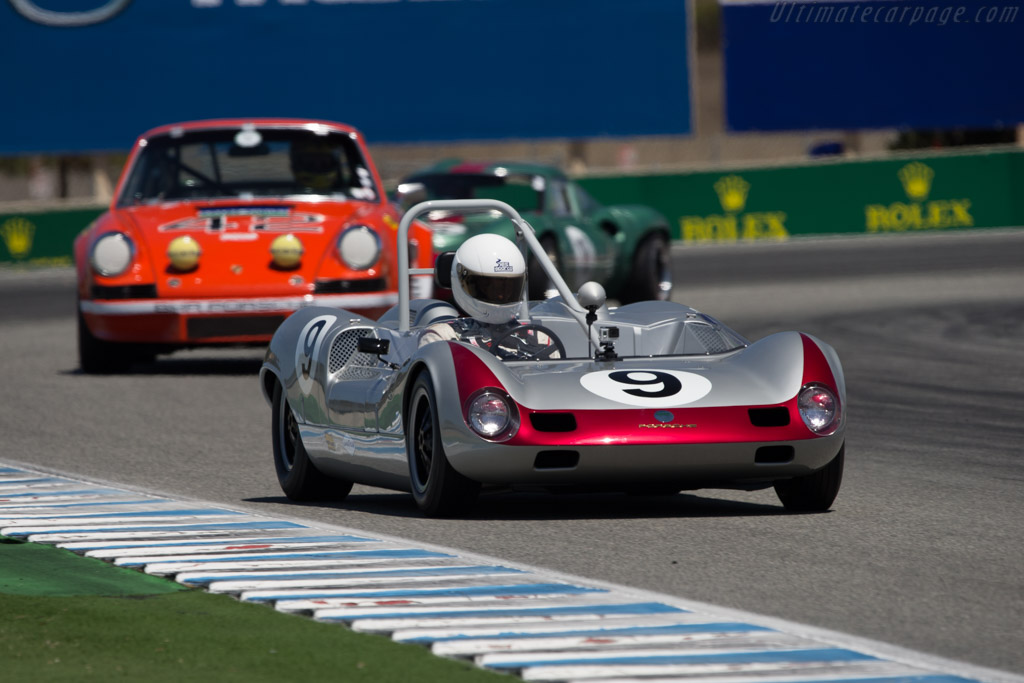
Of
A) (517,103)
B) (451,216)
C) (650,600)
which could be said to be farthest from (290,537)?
(517,103)

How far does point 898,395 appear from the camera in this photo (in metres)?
11.1

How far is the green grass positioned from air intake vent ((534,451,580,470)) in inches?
55.6

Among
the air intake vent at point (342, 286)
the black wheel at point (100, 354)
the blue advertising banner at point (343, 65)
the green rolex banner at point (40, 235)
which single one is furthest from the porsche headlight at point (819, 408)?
the blue advertising banner at point (343, 65)

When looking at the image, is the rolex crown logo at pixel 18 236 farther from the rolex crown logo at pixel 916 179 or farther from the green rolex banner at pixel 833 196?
the rolex crown logo at pixel 916 179

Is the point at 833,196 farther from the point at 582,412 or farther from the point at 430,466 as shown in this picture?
the point at 582,412

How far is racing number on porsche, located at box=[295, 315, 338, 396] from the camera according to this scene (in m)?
→ 7.68

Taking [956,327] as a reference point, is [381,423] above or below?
above

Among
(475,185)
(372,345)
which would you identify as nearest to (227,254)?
(475,185)

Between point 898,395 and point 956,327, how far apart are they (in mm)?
4662

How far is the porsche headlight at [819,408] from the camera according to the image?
262 inches

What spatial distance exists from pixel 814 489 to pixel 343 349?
1.86 m

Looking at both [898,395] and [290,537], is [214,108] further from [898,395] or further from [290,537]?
[290,537]

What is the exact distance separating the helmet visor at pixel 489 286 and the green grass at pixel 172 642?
209 centimetres

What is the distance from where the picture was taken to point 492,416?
21.4 feet
